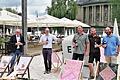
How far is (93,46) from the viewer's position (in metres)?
12.1

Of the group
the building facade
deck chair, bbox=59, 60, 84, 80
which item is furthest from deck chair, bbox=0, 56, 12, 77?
the building facade

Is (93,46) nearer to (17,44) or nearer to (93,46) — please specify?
(93,46)

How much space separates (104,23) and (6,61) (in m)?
105

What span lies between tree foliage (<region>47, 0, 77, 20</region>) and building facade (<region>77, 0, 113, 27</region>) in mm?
24903

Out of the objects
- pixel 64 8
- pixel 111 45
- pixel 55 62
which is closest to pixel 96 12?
pixel 64 8

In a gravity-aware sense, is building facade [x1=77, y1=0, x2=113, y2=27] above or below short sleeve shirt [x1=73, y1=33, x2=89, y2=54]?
above

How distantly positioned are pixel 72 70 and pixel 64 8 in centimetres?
7775

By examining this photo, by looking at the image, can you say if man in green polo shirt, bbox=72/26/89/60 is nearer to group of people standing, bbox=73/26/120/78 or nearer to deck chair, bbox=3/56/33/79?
group of people standing, bbox=73/26/120/78

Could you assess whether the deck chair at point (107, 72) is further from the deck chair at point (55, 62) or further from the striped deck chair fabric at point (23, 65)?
the deck chair at point (55, 62)

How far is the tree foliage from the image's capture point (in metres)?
86.4

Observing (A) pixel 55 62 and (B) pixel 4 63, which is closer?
(B) pixel 4 63

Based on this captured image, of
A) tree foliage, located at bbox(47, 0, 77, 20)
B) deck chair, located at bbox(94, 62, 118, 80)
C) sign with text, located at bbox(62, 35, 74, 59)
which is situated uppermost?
tree foliage, located at bbox(47, 0, 77, 20)

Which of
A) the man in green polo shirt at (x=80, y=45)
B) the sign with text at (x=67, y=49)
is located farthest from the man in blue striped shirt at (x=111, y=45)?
the sign with text at (x=67, y=49)

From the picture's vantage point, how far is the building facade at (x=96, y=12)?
11600cm
